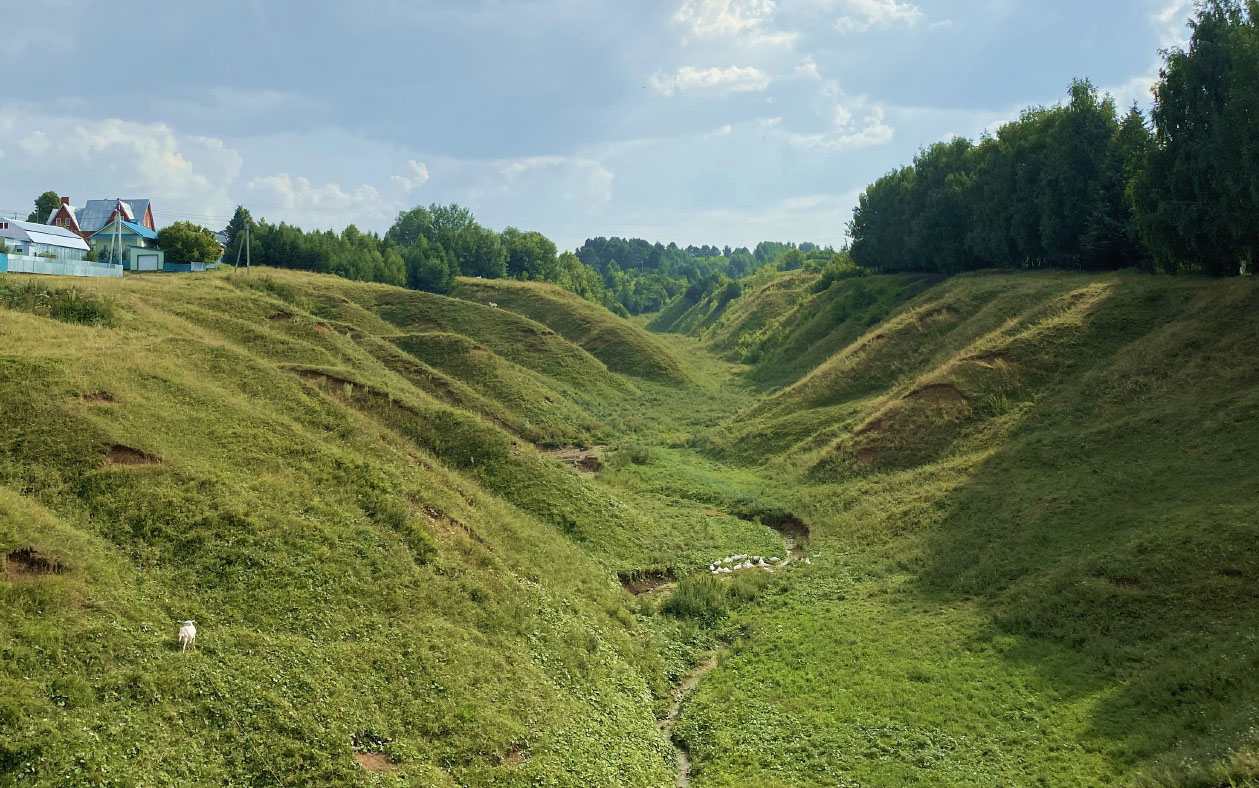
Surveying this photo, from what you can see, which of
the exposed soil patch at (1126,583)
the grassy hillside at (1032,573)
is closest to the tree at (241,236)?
the grassy hillside at (1032,573)

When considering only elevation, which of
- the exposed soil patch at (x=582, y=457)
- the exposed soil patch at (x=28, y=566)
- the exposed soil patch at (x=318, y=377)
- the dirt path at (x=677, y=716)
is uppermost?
the exposed soil patch at (x=318, y=377)

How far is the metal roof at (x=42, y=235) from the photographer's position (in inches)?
2395

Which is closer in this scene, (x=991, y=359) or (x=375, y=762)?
(x=375, y=762)

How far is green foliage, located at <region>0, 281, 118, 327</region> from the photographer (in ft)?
93.0

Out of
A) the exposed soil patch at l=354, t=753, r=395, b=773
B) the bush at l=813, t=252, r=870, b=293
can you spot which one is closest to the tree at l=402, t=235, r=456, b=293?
the bush at l=813, t=252, r=870, b=293

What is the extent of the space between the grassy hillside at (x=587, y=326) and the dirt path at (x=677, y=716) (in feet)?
150

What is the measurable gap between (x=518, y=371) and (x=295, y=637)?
3749cm

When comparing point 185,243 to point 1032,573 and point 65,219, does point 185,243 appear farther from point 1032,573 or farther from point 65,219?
point 1032,573

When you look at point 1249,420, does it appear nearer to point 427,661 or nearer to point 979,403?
point 979,403

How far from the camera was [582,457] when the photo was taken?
39.4m

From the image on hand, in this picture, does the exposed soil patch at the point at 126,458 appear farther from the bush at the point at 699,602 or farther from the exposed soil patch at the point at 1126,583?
the exposed soil patch at the point at 1126,583

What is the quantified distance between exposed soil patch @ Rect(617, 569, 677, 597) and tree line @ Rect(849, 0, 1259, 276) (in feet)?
85.0

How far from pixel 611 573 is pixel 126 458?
12649mm

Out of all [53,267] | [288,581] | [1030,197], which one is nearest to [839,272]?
[1030,197]
